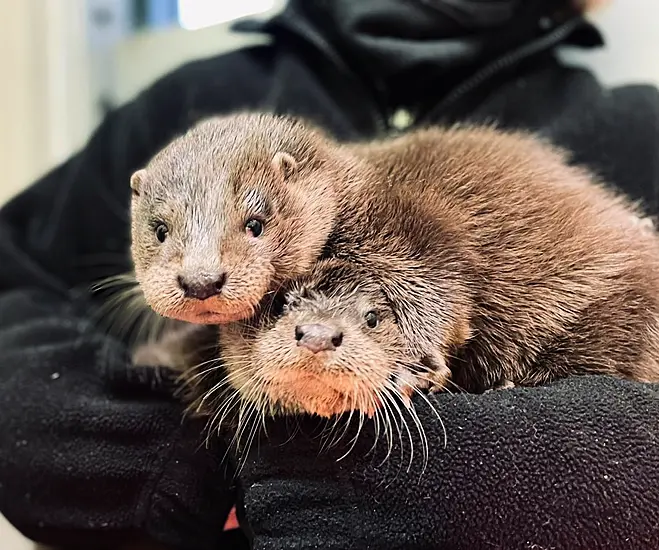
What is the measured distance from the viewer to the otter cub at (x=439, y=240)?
0.66 meters

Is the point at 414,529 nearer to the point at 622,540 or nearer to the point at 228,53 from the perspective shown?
the point at 622,540

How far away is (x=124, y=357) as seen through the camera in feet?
→ 2.88

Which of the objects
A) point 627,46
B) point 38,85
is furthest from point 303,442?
point 38,85

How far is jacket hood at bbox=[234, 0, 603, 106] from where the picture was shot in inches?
43.4

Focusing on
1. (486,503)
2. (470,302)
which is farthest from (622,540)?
(470,302)

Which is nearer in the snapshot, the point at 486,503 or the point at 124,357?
the point at 486,503

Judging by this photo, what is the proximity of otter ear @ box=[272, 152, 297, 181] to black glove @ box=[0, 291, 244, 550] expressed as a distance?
0.81 feet

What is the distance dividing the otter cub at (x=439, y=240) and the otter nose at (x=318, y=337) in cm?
5

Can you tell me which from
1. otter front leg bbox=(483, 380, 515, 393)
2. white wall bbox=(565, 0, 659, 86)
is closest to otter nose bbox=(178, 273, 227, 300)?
otter front leg bbox=(483, 380, 515, 393)

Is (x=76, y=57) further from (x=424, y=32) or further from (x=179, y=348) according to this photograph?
(x=179, y=348)

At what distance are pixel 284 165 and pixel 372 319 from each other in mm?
156

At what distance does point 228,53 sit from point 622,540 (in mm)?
900

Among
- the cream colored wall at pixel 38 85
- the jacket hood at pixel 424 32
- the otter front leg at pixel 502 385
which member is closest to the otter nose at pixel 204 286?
the otter front leg at pixel 502 385

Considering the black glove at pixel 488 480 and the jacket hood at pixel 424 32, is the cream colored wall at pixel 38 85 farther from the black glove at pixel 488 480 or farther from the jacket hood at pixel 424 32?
the black glove at pixel 488 480
